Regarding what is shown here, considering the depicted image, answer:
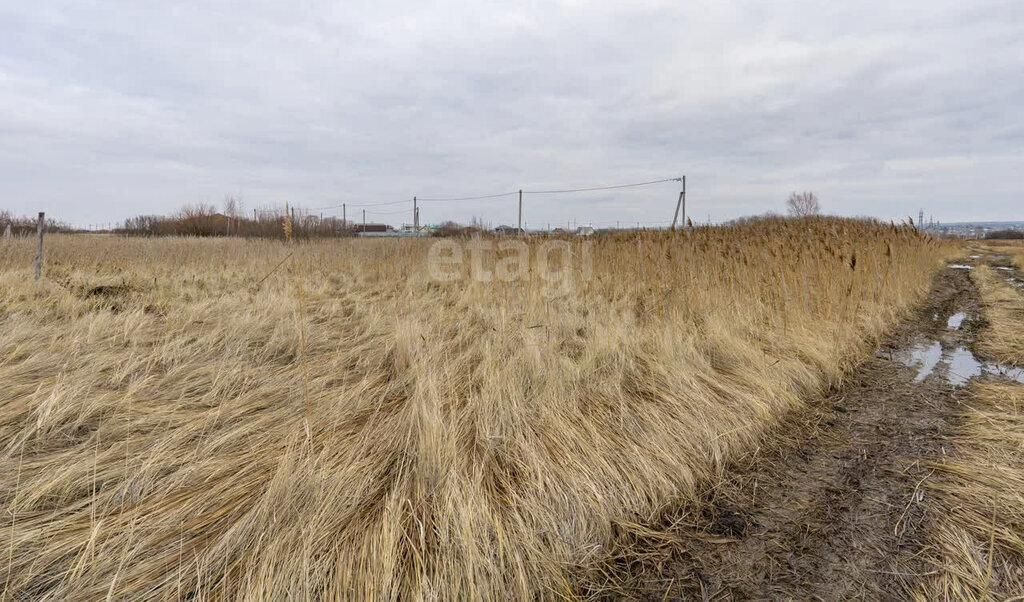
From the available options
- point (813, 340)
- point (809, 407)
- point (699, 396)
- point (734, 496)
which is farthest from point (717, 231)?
point (734, 496)

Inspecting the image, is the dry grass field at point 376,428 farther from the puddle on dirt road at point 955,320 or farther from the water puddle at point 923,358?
the puddle on dirt road at point 955,320

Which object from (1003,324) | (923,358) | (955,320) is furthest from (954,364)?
(955,320)

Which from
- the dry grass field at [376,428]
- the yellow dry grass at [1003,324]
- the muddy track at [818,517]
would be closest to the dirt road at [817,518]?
the muddy track at [818,517]

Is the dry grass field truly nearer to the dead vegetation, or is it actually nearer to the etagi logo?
the dead vegetation

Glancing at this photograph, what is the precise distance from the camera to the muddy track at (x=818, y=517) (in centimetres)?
135

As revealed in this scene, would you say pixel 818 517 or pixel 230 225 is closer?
pixel 818 517

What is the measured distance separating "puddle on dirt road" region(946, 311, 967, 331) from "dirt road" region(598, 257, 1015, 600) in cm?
334

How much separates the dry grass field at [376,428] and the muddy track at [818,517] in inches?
6.1

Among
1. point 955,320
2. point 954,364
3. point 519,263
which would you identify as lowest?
point 954,364

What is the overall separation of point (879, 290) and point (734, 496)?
5813 mm

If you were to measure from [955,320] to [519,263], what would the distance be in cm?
622

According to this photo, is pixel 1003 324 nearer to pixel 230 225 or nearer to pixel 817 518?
pixel 817 518

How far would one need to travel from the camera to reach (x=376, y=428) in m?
2.06

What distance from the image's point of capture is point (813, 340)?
3686mm
